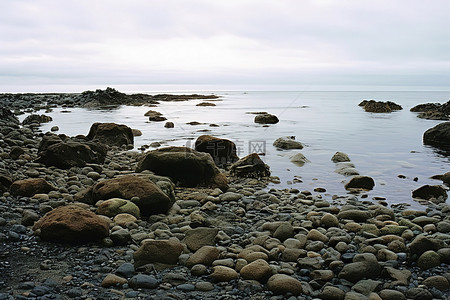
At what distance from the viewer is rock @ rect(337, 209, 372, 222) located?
5.82m

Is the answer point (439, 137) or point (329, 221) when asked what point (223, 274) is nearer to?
point (329, 221)

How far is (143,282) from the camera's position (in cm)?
361

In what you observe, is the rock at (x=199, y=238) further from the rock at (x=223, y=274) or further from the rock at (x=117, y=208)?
the rock at (x=117, y=208)

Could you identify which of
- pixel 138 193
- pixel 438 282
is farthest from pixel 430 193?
pixel 138 193

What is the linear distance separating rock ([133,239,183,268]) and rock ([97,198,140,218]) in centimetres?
132

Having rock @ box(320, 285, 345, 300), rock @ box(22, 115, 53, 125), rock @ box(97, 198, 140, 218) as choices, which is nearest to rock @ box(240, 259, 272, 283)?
rock @ box(320, 285, 345, 300)

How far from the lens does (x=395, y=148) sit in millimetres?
15375

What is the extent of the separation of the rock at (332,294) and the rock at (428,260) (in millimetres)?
1169

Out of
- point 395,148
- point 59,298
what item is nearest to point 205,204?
point 59,298

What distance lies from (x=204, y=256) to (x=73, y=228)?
1528mm

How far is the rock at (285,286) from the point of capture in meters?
3.59

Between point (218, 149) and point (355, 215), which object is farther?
point (218, 149)

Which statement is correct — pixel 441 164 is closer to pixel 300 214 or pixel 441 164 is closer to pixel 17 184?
pixel 300 214

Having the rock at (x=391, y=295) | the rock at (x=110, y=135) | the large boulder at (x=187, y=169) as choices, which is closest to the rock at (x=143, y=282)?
the rock at (x=391, y=295)
